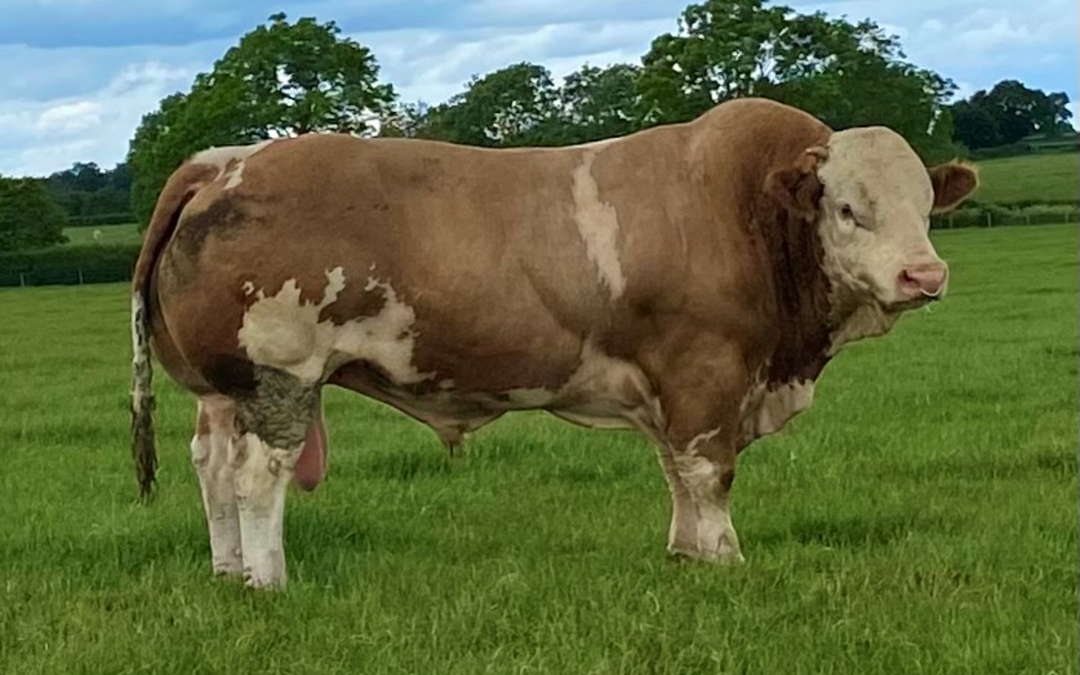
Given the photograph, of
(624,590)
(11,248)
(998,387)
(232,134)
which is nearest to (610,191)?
(624,590)

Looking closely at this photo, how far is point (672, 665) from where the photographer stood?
16.3 ft

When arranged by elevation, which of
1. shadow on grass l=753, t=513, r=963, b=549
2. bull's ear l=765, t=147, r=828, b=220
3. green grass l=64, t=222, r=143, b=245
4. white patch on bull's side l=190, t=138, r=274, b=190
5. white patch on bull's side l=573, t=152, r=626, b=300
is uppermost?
white patch on bull's side l=190, t=138, r=274, b=190

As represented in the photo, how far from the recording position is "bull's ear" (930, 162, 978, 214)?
6.89 metres

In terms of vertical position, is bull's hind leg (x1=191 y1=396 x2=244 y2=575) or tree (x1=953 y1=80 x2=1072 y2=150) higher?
tree (x1=953 y1=80 x2=1072 y2=150)

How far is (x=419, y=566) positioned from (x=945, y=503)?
9.01 ft

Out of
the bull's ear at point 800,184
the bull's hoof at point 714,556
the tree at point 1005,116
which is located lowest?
the bull's hoof at point 714,556

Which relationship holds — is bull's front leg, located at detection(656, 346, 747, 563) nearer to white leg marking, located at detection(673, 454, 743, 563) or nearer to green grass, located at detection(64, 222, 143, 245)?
white leg marking, located at detection(673, 454, 743, 563)

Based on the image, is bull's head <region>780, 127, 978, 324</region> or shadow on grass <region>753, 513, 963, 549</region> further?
shadow on grass <region>753, 513, 963, 549</region>

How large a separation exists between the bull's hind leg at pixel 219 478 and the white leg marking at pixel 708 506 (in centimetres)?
190

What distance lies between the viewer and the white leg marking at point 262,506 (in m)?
6.25

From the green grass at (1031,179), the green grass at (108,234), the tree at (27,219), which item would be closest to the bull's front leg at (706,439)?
the green grass at (1031,179)

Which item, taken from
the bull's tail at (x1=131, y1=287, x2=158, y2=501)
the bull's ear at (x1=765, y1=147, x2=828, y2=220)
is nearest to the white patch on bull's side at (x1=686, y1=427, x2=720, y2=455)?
the bull's ear at (x1=765, y1=147, x2=828, y2=220)

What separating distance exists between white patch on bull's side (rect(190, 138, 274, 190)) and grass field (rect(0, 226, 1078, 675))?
165 cm

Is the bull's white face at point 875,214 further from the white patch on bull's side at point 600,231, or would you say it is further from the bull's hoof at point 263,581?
the bull's hoof at point 263,581
